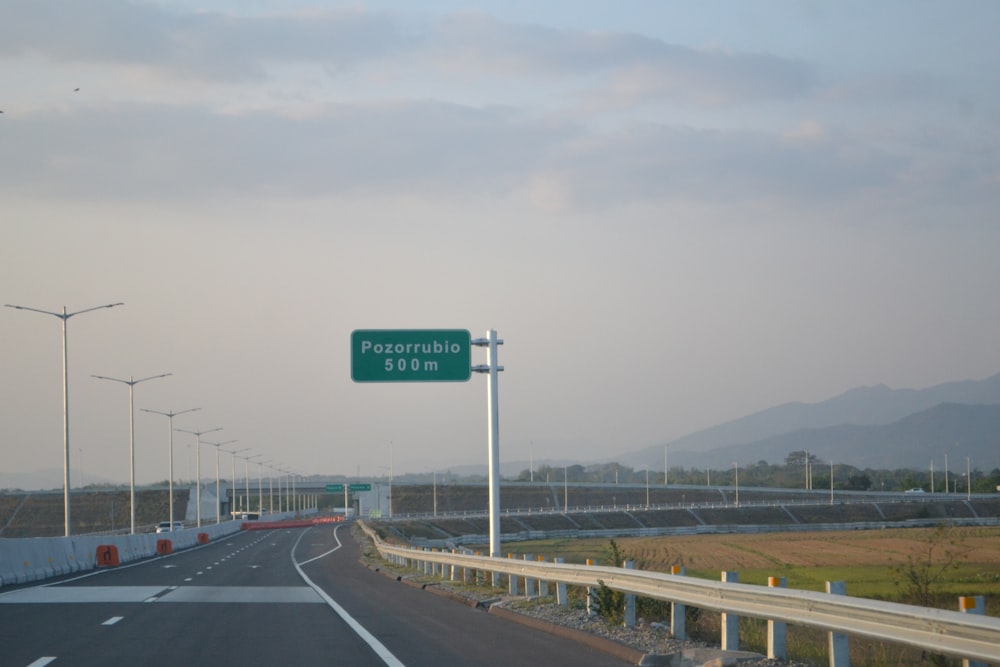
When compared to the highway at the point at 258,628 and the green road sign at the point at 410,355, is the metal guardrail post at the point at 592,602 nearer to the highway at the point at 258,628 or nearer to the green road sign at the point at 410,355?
the highway at the point at 258,628

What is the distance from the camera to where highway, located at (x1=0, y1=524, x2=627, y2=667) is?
13.9 metres

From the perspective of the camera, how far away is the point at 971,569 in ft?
172

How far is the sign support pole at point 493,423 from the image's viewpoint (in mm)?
27219

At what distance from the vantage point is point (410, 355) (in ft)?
92.7

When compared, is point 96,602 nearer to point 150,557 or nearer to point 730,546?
point 150,557

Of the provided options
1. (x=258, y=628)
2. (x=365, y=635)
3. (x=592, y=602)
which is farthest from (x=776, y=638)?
(x=258, y=628)

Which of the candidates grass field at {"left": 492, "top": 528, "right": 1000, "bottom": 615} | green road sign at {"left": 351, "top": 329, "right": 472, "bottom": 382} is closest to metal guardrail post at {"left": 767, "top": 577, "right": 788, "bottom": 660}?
green road sign at {"left": 351, "top": 329, "right": 472, "bottom": 382}

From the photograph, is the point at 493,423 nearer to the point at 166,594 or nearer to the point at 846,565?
the point at 166,594

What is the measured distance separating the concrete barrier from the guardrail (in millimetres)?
18905

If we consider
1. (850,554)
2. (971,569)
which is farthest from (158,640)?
(850,554)

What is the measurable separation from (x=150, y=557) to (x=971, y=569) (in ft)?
121

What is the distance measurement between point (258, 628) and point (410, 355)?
1146cm

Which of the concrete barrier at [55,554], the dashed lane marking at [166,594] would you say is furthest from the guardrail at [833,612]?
the concrete barrier at [55,554]

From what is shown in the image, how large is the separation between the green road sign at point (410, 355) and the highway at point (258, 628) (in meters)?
5.06
